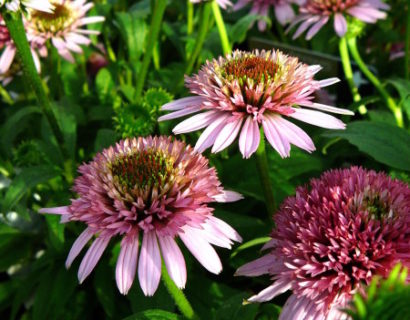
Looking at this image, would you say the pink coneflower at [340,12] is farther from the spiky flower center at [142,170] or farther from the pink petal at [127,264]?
the pink petal at [127,264]

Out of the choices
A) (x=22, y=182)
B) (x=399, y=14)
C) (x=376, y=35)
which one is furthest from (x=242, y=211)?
(x=399, y=14)

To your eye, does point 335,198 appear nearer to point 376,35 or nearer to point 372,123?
point 372,123

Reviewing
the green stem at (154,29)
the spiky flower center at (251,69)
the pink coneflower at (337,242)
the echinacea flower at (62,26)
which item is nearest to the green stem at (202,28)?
the green stem at (154,29)

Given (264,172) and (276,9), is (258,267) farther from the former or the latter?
(276,9)

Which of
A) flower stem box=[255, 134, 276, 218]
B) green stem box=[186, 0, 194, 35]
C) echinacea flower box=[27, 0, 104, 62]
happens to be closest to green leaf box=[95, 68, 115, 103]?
echinacea flower box=[27, 0, 104, 62]

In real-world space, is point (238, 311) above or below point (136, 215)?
below

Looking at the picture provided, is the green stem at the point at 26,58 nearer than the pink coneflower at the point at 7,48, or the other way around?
the green stem at the point at 26,58
